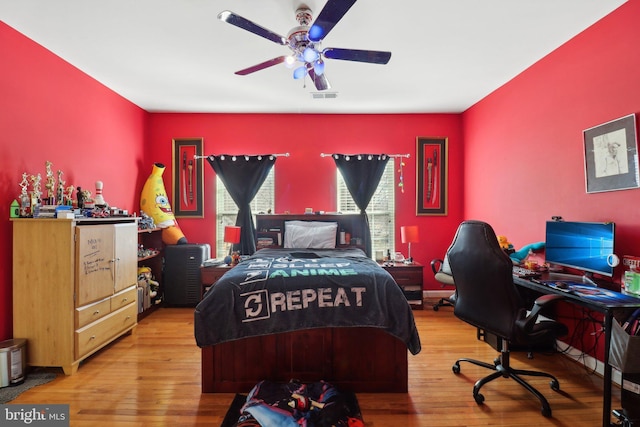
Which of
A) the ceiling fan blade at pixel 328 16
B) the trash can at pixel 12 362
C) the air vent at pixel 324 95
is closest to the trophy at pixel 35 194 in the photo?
the trash can at pixel 12 362

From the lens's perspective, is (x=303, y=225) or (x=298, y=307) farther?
(x=303, y=225)

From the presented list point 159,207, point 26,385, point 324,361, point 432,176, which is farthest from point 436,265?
point 26,385

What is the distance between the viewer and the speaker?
165 inches

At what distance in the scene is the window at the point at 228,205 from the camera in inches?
184

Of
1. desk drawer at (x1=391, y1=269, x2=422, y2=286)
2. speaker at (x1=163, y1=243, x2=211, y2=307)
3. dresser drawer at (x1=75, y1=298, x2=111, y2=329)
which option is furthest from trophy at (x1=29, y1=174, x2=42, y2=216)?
desk drawer at (x1=391, y1=269, x2=422, y2=286)

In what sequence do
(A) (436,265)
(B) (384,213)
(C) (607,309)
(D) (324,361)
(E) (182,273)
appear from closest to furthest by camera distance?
(C) (607,309), (D) (324,361), (E) (182,273), (A) (436,265), (B) (384,213)

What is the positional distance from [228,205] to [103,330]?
233 cm

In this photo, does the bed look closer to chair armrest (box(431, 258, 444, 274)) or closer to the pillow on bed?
the pillow on bed

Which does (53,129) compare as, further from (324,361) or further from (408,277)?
(408,277)

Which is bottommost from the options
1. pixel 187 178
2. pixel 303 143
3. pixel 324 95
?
pixel 187 178

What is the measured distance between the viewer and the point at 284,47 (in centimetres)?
284

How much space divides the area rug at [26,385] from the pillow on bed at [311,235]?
8.29 feet

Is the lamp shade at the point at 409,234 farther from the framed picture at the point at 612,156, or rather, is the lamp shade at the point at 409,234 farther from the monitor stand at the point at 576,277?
the framed picture at the point at 612,156

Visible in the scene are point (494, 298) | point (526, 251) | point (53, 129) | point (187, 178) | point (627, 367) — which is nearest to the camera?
point (627, 367)
